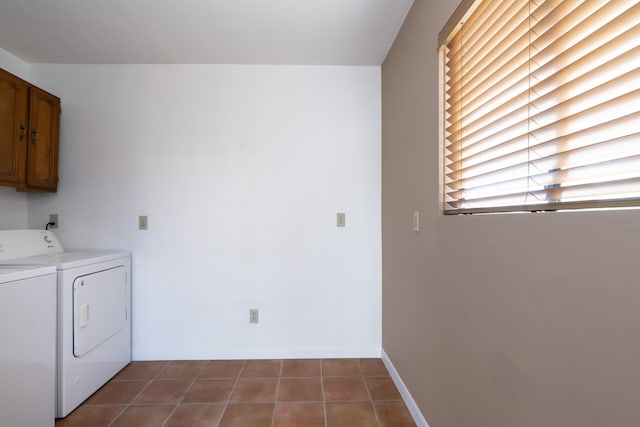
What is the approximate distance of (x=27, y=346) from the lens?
1490mm

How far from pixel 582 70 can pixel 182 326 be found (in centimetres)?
280

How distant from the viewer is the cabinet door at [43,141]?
84.7 inches

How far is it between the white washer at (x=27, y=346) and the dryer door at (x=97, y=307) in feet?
0.57

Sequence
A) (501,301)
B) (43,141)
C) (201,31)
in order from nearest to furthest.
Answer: (501,301)
(201,31)
(43,141)

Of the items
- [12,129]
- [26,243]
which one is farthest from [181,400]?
[12,129]

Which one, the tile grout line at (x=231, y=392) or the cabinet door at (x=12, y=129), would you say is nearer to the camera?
the tile grout line at (x=231, y=392)

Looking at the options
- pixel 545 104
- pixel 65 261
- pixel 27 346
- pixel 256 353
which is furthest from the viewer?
pixel 256 353

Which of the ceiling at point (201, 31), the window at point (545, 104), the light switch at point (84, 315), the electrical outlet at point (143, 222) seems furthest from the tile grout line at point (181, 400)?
the ceiling at point (201, 31)

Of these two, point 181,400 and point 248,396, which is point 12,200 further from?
point 248,396

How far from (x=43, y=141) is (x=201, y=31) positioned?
1.49 meters

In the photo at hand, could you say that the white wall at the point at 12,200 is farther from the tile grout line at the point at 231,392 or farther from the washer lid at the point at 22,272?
the tile grout line at the point at 231,392

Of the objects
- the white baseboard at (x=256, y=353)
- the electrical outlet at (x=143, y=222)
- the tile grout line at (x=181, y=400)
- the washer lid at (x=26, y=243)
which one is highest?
the electrical outlet at (x=143, y=222)

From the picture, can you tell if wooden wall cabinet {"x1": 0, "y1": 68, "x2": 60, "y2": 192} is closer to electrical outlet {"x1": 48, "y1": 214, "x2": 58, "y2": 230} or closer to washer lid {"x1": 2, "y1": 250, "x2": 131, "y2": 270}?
electrical outlet {"x1": 48, "y1": 214, "x2": 58, "y2": 230}

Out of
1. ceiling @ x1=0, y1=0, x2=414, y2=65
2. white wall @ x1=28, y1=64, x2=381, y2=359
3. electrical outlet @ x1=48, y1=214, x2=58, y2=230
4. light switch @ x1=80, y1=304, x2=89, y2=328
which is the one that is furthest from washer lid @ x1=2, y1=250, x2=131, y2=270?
ceiling @ x1=0, y1=0, x2=414, y2=65
